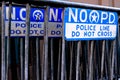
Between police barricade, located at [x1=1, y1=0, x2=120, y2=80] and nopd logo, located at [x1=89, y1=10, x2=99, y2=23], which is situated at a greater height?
nopd logo, located at [x1=89, y1=10, x2=99, y2=23]

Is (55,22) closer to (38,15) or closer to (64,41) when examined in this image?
(38,15)

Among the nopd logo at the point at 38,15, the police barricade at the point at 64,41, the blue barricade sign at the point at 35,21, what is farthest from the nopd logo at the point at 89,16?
the nopd logo at the point at 38,15

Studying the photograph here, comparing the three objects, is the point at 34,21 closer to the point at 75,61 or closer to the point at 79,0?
the point at 75,61

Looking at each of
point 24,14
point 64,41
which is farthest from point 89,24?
point 24,14

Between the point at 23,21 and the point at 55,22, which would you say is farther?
the point at 55,22

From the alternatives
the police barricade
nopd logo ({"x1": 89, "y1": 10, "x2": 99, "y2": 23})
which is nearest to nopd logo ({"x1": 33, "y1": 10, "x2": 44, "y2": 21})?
the police barricade

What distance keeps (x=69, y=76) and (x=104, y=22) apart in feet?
1.98

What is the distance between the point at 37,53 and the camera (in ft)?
8.96

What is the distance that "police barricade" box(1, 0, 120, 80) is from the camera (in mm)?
2436

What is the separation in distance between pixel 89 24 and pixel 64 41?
0.30m

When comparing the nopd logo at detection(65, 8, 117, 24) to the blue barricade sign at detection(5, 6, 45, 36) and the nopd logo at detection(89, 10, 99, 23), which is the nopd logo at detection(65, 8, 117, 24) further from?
the blue barricade sign at detection(5, 6, 45, 36)

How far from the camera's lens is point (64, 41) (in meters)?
2.47

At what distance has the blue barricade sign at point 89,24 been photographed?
2447 millimetres

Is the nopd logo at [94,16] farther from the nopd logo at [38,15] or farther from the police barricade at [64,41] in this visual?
the nopd logo at [38,15]
